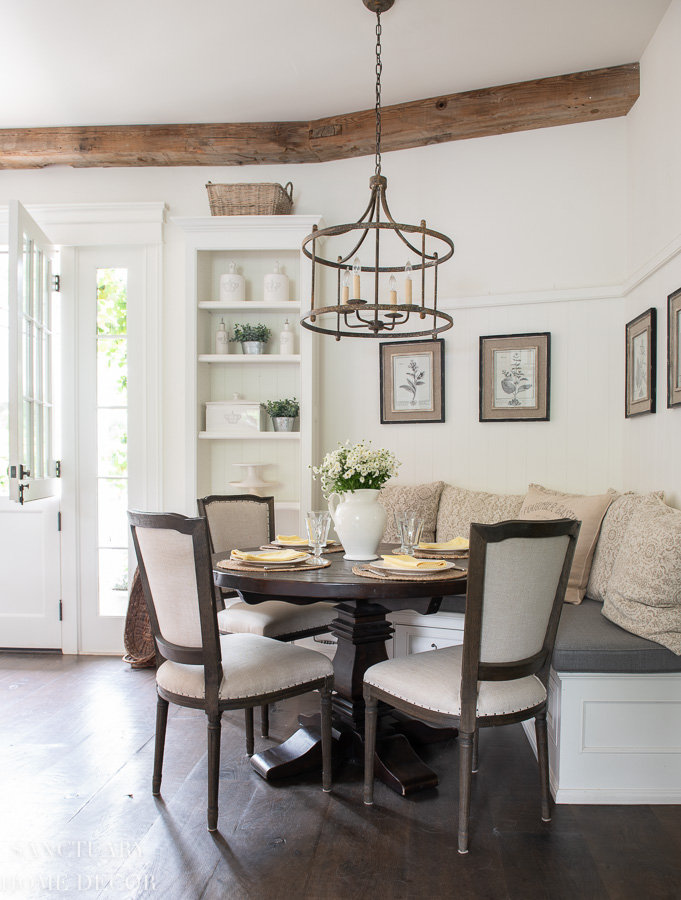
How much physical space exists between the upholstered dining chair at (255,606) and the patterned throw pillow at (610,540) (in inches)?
43.7

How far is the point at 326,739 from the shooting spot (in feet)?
7.57

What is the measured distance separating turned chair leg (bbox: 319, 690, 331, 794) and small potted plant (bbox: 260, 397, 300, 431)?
1926 millimetres

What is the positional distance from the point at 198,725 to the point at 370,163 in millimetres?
3111

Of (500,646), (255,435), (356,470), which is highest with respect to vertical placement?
(255,435)

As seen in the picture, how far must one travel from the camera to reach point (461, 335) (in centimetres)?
387

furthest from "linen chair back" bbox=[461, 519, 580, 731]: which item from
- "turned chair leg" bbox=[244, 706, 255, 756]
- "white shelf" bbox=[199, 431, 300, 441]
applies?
"white shelf" bbox=[199, 431, 300, 441]

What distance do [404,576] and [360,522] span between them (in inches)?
16.1

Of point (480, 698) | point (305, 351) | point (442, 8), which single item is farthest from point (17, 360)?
point (480, 698)

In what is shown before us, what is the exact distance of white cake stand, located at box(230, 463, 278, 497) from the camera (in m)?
3.96

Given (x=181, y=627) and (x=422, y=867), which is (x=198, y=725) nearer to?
(x=181, y=627)

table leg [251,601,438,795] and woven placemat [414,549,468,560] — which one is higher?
woven placemat [414,549,468,560]

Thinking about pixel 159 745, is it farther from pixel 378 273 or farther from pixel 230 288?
pixel 230 288

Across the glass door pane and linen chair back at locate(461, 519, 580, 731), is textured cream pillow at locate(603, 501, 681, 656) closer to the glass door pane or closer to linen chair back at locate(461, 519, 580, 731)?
linen chair back at locate(461, 519, 580, 731)

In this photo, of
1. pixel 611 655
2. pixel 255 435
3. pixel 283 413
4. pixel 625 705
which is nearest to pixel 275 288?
pixel 283 413
